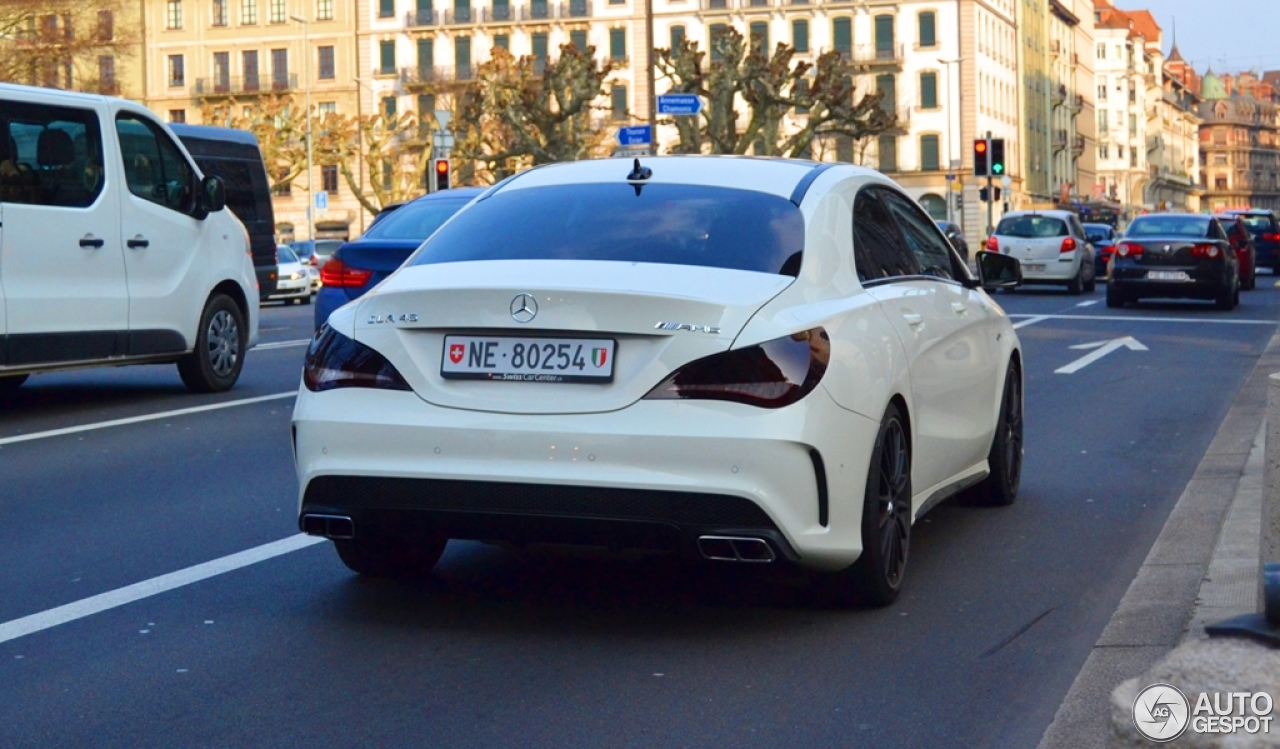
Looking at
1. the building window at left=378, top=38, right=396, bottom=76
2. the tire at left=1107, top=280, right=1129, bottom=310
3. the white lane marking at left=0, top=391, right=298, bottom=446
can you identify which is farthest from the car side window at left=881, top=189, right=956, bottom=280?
the building window at left=378, top=38, right=396, bottom=76

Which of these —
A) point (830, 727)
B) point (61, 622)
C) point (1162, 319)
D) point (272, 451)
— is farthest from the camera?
point (1162, 319)

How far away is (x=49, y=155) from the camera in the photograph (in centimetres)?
1208

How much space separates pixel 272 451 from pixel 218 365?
389 centimetres

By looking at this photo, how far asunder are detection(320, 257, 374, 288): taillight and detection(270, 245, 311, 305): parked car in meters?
24.6

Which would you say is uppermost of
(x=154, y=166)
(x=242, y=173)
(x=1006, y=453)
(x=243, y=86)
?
(x=243, y=86)

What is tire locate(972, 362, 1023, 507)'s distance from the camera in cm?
815

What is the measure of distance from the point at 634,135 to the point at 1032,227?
7794 mm

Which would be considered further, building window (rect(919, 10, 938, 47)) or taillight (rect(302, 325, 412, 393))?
building window (rect(919, 10, 938, 47))

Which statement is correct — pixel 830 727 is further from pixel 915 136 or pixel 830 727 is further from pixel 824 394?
pixel 915 136

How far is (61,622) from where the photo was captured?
5863 mm

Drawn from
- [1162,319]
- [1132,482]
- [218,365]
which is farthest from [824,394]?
[1162,319]

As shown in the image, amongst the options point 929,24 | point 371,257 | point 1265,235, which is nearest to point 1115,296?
point 371,257

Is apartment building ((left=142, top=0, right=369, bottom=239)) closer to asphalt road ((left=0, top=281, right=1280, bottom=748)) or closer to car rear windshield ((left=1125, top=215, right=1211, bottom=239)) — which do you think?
car rear windshield ((left=1125, top=215, right=1211, bottom=239))

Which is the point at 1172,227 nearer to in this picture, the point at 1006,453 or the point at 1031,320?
the point at 1031,320
